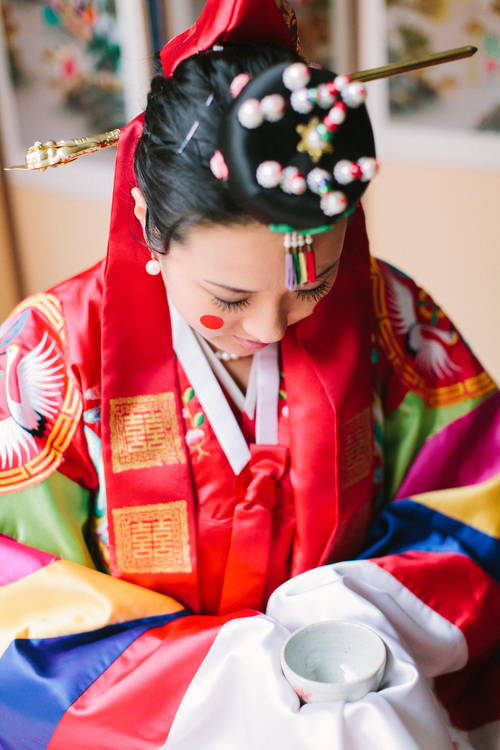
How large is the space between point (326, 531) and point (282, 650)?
0.25 meters

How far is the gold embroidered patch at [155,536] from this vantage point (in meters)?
1.18

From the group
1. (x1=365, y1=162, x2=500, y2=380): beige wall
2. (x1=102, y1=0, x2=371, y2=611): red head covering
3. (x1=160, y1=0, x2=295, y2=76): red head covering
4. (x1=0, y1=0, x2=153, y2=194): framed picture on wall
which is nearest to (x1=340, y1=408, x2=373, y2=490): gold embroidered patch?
(x1=102, y1=0, x2=371, y2=611): red head covering

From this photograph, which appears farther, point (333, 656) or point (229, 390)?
point (229, 390)

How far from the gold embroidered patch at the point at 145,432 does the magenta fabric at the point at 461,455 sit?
37cm

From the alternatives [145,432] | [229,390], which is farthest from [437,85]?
[145,432]

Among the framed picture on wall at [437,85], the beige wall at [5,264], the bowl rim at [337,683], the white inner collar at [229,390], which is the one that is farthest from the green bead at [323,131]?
the beige wall at [5,264]

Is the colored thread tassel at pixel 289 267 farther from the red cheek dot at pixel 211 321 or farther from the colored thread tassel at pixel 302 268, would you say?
the red cheek dot at pixel 211 321

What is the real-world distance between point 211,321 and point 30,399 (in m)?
0.29

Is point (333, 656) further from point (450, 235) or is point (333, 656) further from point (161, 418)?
point (450, 235)

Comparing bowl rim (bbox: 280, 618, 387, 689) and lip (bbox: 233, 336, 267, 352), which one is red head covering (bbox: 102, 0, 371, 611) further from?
bowl rim (bbox: 280, 618, 387, 689)

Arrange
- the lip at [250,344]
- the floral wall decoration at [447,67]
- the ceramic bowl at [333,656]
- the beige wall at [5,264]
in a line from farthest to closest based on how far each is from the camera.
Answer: the beige wall at [5,264]
the floral wall decoration at [447,67]
the lip at [250,344]
the ceramic bowl at [333,656]

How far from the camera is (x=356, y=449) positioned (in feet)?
4.07

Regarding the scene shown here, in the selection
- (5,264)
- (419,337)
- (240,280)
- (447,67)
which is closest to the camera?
(240,280)

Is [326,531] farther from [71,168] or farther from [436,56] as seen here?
[71,168]
